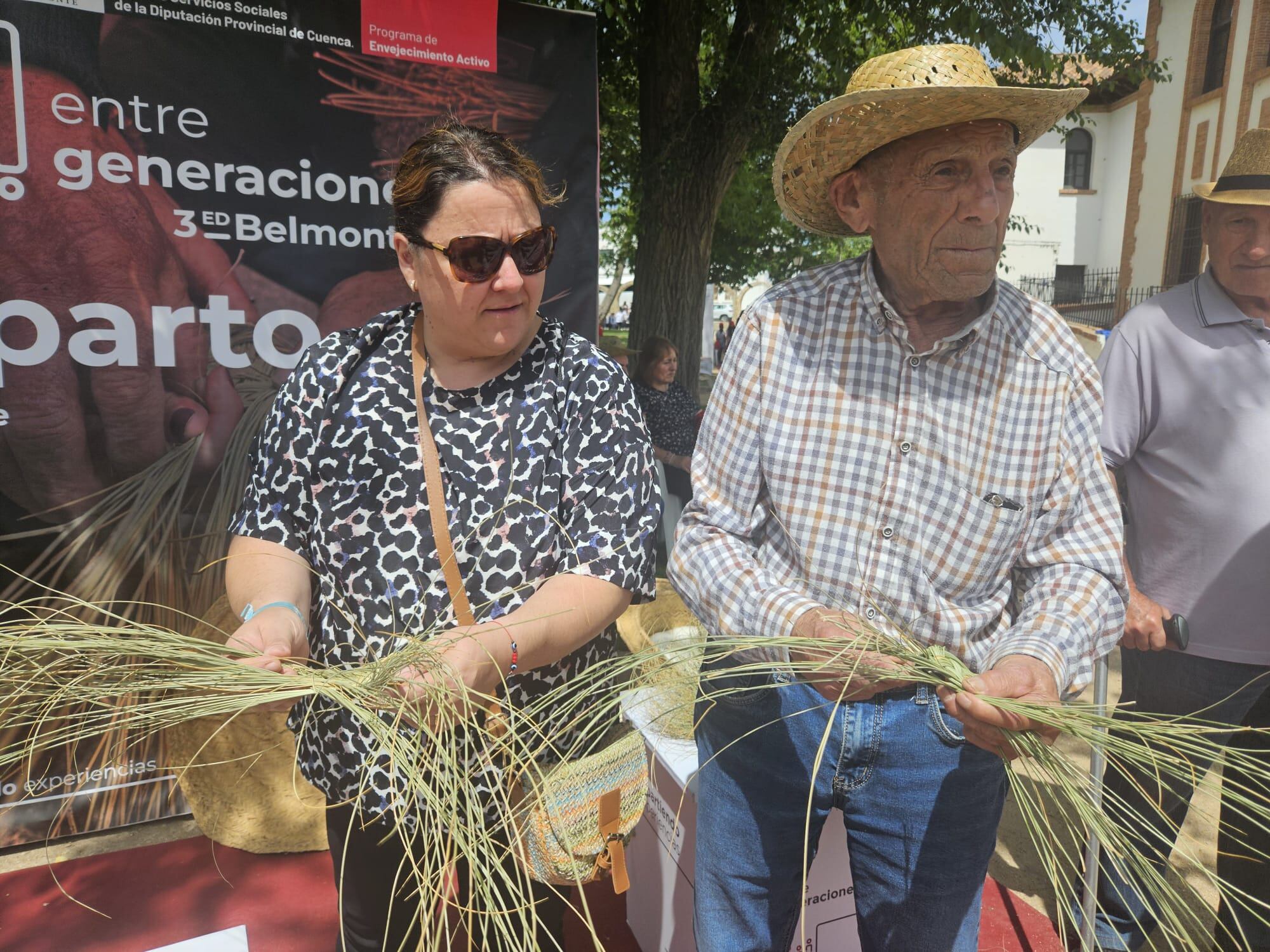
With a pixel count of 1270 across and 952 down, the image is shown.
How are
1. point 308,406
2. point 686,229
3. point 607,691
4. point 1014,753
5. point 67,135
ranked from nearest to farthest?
point 1014,753 < point 607,691 < point 308,406 < point 67,135 < point 686,229

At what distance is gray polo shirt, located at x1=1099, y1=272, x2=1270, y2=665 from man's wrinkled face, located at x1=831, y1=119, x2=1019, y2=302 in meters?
0.92

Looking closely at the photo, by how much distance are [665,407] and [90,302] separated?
3.08m

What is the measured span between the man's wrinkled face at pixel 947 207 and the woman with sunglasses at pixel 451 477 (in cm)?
52

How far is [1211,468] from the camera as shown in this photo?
192cm

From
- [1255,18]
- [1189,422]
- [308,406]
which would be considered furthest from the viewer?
[1255,18]

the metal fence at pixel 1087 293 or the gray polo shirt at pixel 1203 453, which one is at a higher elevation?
the metal fence at pixel 1087 293

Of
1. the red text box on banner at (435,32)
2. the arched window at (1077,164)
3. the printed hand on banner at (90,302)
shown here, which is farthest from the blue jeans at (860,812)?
the arched window at (1077,164)

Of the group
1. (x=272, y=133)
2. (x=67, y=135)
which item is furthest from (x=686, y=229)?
(x=67, y=135)

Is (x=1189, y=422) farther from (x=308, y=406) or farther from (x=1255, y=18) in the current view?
(x=1255, y=18)

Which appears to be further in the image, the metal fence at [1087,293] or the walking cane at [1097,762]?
the metal fence at [1087,293]

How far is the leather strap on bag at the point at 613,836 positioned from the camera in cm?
144

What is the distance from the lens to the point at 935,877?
52.4 inches

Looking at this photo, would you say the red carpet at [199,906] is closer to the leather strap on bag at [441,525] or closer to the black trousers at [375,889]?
the black trousers at [375,889]

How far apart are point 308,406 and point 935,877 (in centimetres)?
129
